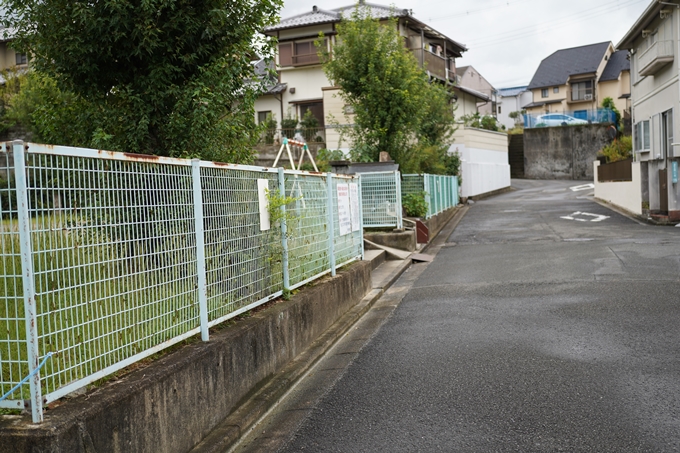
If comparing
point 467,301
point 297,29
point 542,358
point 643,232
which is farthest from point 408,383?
point 297,29

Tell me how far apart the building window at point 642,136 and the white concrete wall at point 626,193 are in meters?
1.13

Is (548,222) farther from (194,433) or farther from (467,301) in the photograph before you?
(194,433)

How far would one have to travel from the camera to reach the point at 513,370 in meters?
5.84

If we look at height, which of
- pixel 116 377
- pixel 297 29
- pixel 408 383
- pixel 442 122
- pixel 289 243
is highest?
pixel 297 29

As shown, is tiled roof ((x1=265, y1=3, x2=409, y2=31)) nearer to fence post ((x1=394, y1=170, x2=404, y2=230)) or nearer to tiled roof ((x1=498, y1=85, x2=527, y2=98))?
fence post ((x1=394, y1=170, x2=404, y2=230))

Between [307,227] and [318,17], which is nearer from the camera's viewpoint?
[307,227]

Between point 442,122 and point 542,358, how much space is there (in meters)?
26.7

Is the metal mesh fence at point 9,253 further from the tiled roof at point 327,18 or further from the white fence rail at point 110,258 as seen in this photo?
the tiled roof at point 327,18

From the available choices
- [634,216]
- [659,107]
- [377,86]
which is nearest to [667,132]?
[659,107]

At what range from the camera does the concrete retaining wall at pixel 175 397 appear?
3061mm

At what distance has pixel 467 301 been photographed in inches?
368

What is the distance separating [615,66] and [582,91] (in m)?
3.52

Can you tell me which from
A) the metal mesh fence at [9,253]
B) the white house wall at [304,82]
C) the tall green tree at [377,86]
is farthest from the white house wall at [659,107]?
the metal mesh fence at [9,253]

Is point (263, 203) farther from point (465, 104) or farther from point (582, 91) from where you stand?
point (582, 91)
